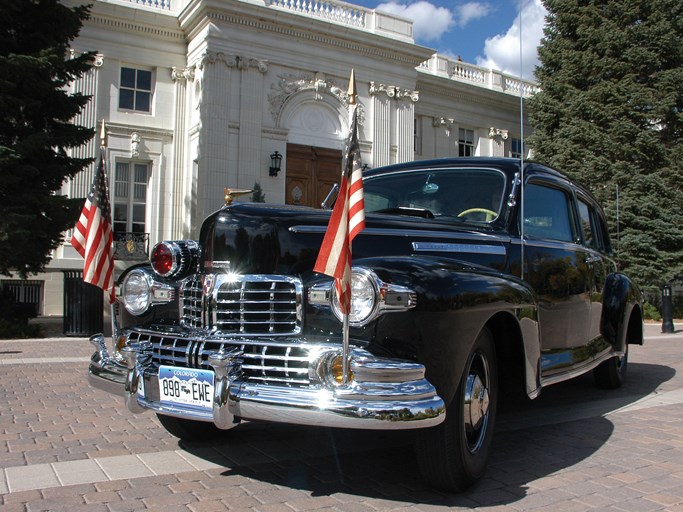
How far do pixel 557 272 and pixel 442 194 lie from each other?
3.38 ft

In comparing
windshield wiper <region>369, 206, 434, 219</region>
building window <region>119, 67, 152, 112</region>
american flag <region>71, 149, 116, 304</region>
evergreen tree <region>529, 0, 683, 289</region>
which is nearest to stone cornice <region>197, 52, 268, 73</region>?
building window <region>119, 67, 152, 112</region>

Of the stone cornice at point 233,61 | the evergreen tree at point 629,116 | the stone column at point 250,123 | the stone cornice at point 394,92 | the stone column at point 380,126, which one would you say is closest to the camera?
the stone cornice at point 233,61

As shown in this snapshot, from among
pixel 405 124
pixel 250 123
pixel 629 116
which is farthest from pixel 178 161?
pixel 629 116

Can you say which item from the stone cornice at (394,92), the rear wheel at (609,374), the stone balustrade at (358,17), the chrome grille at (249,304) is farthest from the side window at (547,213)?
the stone cornice at (394,92)

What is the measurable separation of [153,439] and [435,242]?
236 cm

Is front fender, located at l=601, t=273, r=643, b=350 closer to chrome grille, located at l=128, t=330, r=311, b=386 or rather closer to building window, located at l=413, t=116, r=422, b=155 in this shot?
chrome grille, located at l=128, t=330, r=311, b=386

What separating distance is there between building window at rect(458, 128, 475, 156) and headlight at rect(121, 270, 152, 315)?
77.4 feet

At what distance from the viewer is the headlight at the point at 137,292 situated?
3.90m

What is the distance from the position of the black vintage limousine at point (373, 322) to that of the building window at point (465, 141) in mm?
22373

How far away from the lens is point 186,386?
3184 millimetres

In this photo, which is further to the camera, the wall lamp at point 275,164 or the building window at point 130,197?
the building window at point 130,197

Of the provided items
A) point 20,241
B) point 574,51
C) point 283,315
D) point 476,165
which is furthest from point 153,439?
point 574,51

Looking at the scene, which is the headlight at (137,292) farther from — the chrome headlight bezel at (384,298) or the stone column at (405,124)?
the stone column at (405,124)

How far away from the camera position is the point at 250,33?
63.2 feet
